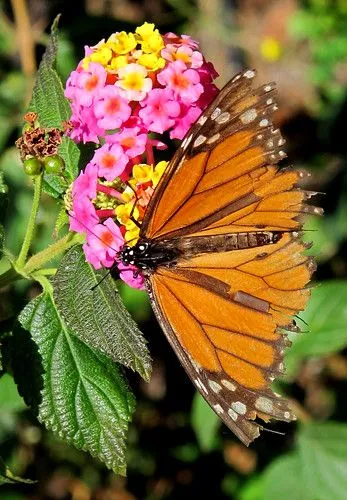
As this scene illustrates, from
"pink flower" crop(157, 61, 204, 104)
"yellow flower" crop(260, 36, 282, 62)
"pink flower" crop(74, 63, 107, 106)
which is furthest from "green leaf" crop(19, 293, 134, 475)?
"yellow flower" crop(260, 36, 282, 62)

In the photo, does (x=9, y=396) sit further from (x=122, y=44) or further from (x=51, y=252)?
(x=122, y=44)

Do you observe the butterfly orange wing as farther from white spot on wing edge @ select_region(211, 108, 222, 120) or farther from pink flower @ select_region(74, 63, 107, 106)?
pink flower @ select_region(74, 63, 107, 106)

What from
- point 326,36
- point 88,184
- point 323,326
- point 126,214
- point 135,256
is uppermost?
point 326,36

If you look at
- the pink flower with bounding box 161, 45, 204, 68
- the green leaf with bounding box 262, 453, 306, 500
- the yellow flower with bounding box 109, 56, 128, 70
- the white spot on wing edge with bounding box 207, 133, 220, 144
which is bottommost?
the green leaf with bounding box 262, 453, 306, 500

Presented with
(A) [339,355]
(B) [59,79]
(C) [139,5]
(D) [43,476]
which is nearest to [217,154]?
(B) [59,79]

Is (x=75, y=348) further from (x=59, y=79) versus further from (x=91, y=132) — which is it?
(x=59, y=79)

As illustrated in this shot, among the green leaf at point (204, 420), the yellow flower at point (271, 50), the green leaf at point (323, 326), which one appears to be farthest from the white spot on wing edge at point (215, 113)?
the yellow flower at point (271, 50)

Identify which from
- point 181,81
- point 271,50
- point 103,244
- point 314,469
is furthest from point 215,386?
point 271,50
